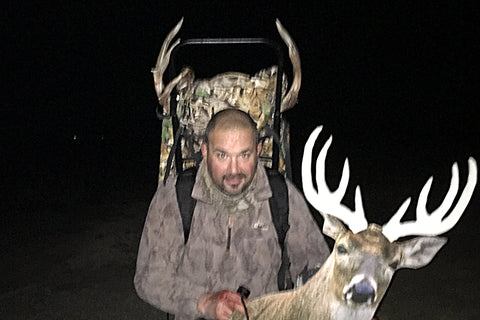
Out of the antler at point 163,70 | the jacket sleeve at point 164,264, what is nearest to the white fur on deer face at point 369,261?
the jacket sleeve at point 164,264

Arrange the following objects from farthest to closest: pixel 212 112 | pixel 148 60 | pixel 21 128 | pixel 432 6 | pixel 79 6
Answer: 1. pixel 79 6
2. pixel 432 6
3. pixel 148 60
4. pixel 21 128
5. pixel 212 112

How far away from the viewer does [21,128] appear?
18.2 m

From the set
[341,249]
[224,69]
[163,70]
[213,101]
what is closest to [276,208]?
[341,249]

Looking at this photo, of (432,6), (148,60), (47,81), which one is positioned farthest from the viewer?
(432,6)

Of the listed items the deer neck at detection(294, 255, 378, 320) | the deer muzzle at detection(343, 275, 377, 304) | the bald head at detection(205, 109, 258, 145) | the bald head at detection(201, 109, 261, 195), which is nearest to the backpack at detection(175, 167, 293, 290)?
the bald head at detection(201, 109, 261, 195)

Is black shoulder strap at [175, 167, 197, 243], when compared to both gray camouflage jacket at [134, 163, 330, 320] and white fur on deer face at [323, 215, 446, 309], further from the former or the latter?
white fur on deer face at [323, 215, 446, 309]

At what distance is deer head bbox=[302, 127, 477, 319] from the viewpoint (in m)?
2.09

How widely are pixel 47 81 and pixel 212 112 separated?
107 ft

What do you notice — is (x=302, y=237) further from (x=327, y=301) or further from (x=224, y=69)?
(x=224, y=69)

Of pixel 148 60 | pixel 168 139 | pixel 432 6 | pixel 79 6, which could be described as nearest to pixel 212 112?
pixel 168 139

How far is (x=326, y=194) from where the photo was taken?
236 centimetres

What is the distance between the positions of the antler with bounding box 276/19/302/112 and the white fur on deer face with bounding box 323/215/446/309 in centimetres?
152

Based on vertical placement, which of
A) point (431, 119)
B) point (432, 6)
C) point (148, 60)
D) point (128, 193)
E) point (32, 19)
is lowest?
point (128, 193)

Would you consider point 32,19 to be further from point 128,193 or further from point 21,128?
point 128,193
